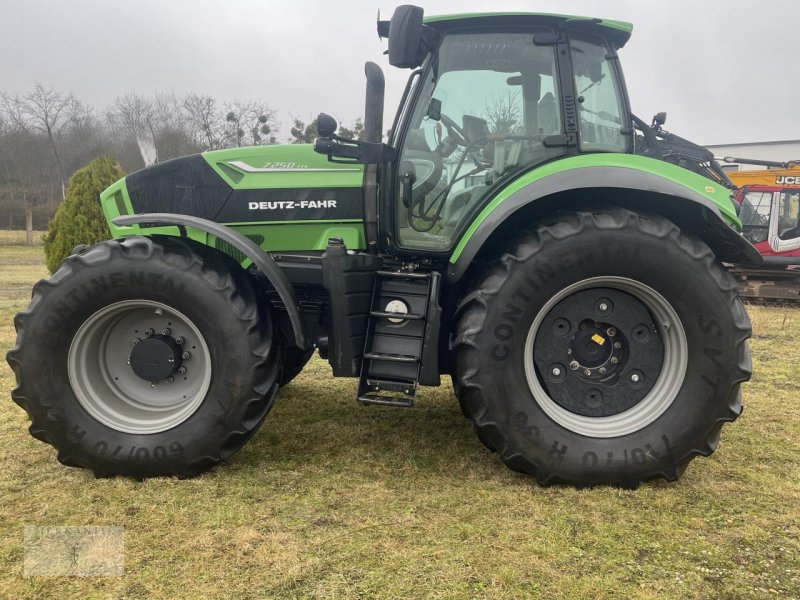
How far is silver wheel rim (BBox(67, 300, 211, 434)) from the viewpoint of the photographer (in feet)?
9.87

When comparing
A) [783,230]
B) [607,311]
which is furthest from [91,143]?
[607,311]

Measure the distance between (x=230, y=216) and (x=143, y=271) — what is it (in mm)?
733

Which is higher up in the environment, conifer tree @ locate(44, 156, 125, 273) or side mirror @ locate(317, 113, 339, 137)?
side mirror @ locate(317, 113, 339, 137)

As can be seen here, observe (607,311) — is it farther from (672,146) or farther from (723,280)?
(672,146)

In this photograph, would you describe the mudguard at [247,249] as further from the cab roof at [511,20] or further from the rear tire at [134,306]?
the cab roof at [511,20]

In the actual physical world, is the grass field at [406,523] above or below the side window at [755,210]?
below

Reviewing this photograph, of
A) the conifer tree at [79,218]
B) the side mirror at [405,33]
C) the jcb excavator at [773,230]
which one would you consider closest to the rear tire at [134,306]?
the side mirror at [405,33]

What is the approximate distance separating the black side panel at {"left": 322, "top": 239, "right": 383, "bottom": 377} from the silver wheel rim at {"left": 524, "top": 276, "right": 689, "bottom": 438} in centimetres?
90

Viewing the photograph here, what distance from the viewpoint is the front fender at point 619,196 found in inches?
112

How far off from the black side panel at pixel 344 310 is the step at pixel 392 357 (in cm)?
9

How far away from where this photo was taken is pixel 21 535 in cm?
239

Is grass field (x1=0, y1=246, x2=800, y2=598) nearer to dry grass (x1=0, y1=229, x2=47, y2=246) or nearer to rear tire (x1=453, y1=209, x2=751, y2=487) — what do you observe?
rear tire (x1=453, y1=209, x2=751, y2=487)

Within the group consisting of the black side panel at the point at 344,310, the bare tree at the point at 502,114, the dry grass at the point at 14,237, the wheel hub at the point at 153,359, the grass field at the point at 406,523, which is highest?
the bare tree at the point at 502,114

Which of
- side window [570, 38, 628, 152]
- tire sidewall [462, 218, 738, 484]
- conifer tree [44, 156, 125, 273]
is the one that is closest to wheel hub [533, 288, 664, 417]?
tire sidewall [462, 218, 738, 484]
